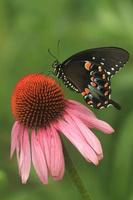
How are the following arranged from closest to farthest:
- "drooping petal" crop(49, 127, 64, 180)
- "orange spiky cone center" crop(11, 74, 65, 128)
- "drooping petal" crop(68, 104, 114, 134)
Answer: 1. "drooping petal" crop(49, 127, 64, 180)
2. "drooping petal" crop(68, 104, 114, 134)
3. "orange spiky cone center" crop(11, 74, 65, 128)

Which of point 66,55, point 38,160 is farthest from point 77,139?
point 66,55

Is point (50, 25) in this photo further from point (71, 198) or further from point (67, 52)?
point (71, 198)

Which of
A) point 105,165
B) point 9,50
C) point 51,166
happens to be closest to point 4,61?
point 9,50

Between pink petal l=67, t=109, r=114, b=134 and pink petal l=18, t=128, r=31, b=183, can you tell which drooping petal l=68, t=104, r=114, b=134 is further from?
pink petal l=18, t=128, r=31, b=183

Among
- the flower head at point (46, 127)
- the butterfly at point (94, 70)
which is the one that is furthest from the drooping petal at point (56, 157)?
the butterfly at point (94, 70)

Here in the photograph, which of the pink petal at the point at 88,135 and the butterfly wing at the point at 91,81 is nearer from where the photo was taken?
the pink petal at the point at 88,135

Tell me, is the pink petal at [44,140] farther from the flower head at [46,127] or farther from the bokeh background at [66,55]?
the bokeh background at [66,55]

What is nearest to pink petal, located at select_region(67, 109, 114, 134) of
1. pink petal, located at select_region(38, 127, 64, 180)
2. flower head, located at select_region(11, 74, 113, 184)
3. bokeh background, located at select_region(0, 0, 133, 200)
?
flower head, located at select_region(11, 74, 113, 184)
